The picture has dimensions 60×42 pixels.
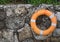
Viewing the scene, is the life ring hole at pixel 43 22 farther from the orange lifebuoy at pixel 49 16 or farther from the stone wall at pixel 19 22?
the orange lifebuoy at pixel 49 16

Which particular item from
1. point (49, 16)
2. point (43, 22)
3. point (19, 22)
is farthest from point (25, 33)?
point (49, 16)

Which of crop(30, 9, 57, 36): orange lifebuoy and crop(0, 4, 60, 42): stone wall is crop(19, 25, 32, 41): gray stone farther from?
crop(30, 9, 57, 36): orange lifebuoy

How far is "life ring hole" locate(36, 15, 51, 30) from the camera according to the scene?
5.91 meters

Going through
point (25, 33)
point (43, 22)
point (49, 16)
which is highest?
point (49, 16)

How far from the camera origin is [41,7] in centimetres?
584

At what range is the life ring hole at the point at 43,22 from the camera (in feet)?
19.4

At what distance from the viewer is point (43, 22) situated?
5930 millimetres

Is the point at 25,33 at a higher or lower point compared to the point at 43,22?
lower

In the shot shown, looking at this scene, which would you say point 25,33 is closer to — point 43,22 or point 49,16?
point 43,22

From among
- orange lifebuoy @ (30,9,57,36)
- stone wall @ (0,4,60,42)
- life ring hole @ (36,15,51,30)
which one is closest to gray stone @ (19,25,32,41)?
stone wall @ (0,4,60,42)

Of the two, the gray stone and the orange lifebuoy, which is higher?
the orange lifebuoy

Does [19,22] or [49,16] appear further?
[19,22]

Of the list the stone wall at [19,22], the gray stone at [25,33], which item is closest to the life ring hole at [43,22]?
the stone wall at [19,22]

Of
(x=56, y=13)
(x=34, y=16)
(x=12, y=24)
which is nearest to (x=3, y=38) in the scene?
(x=12, y=24)
